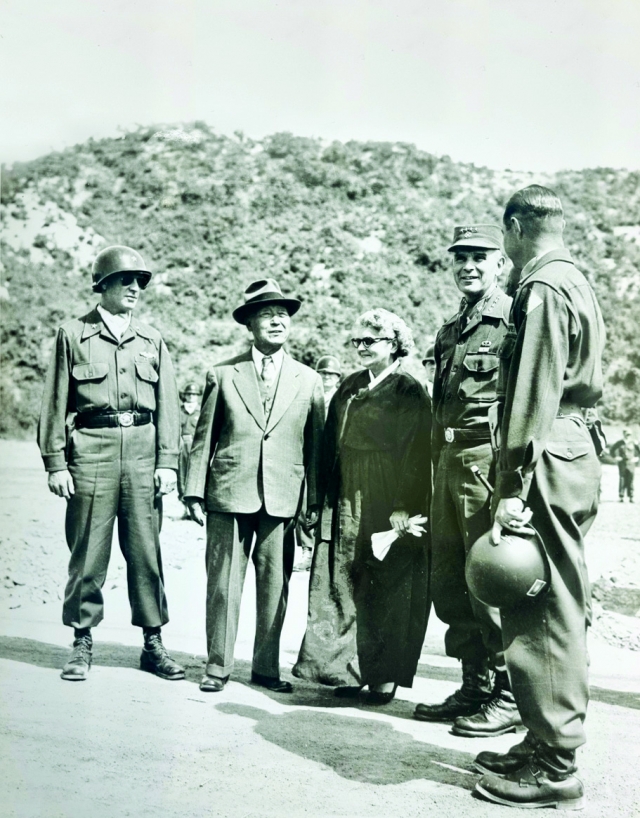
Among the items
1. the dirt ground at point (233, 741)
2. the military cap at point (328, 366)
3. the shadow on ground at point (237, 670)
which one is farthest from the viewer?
the military cap at point (328, 366)

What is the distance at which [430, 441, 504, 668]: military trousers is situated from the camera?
3.53 metres

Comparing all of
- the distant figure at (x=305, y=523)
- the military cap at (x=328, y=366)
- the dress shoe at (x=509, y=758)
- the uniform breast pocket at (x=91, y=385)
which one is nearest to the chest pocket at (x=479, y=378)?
the distant figure at (x=305, y=523)

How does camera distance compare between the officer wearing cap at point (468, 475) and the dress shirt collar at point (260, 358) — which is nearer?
the officer wearing cap at point (468, 475)

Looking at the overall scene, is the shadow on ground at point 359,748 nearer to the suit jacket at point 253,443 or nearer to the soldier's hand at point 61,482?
the suit jacket at point 253,443

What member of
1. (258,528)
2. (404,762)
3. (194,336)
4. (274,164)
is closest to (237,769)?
(404,762)

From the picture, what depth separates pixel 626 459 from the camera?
9070 mm

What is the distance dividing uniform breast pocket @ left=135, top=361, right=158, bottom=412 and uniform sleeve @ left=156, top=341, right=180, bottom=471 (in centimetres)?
4

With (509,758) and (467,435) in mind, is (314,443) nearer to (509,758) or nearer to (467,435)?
(467,435)

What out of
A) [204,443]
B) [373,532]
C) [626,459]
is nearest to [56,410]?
[204,443]

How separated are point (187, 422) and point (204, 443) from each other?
5062 mm

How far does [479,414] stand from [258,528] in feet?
4.11

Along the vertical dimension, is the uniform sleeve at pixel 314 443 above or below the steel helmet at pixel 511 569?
above

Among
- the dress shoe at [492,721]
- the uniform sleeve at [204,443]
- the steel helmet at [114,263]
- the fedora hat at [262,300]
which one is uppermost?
the steel helmet at [114,263]

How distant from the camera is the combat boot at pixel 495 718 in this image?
3.45 metres
